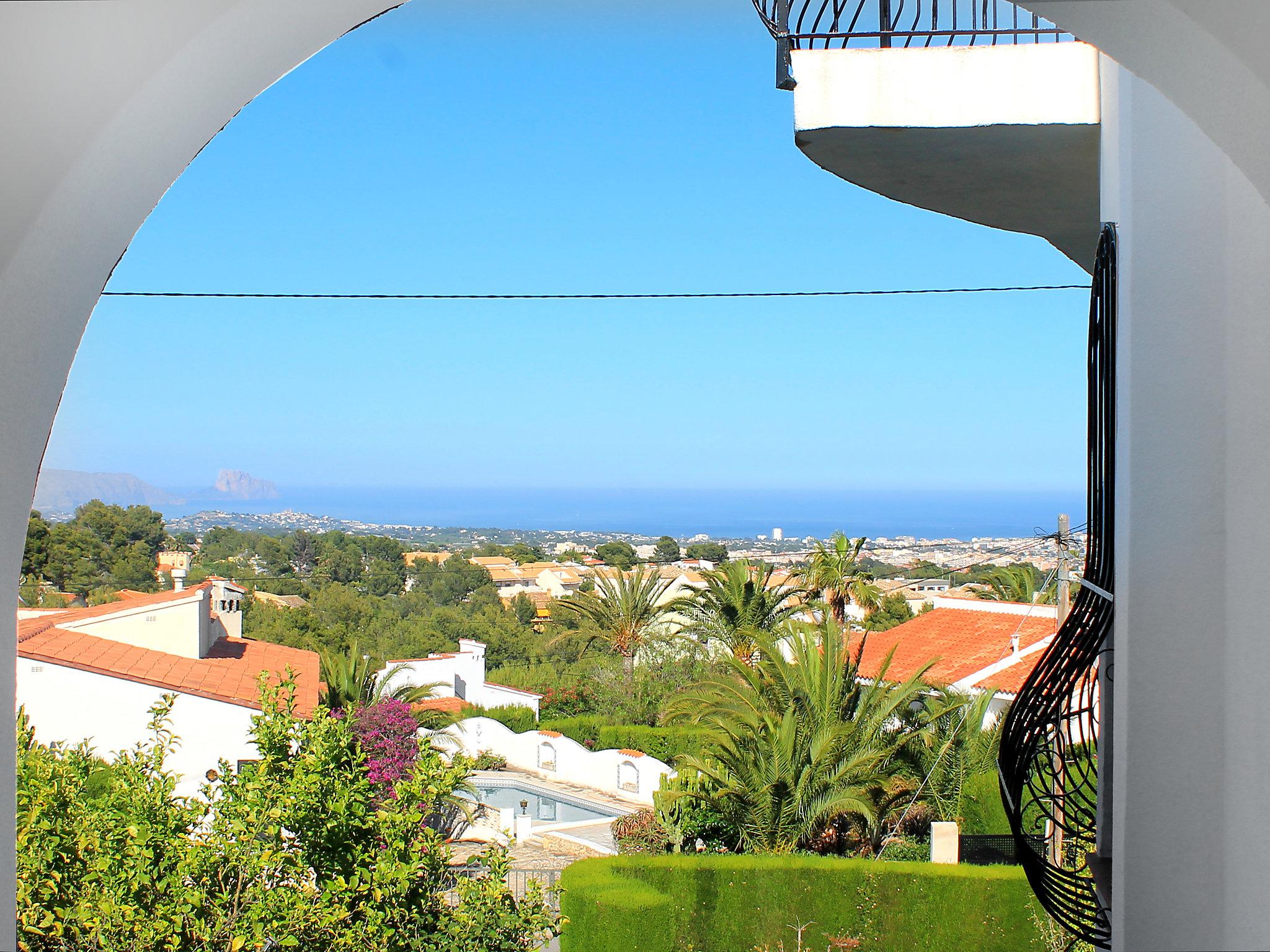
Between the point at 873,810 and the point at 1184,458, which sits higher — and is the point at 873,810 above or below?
below

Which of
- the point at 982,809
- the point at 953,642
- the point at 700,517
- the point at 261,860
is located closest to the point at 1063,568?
the point at 982,809

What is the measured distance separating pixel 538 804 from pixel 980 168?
22.6 metres

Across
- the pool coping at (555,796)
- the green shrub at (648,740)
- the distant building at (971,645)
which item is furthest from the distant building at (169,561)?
the distant building at (971,645)

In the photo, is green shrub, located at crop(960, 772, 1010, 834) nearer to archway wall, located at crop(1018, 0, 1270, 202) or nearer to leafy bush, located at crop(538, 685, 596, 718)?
archway wall, located at crop(1018, 0, 1270, 202)

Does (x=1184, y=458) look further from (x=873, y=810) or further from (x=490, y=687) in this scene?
(x=490, y=687)

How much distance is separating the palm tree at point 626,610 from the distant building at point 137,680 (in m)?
10.4

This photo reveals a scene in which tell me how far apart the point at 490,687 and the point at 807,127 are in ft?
92.2

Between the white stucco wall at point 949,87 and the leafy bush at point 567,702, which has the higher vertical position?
the white stucco wall at point 949,87

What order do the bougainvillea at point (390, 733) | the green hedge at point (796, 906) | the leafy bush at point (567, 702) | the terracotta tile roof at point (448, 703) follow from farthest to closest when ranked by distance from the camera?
1. the leafy bush at point (567, 702)
2. the terracotta tile roof at point (448, 703)
3. the bougainvillea at point (390, 733)
4. the green hedge at point (796, 906)

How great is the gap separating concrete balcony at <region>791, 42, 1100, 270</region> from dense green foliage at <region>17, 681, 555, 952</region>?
148 inches

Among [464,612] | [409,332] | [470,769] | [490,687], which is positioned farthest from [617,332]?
[470,769]

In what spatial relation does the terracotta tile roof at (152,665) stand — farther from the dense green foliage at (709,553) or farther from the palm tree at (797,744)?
the dense green foliage at (709,553)

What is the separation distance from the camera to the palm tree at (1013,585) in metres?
26.1

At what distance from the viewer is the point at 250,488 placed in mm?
99438
